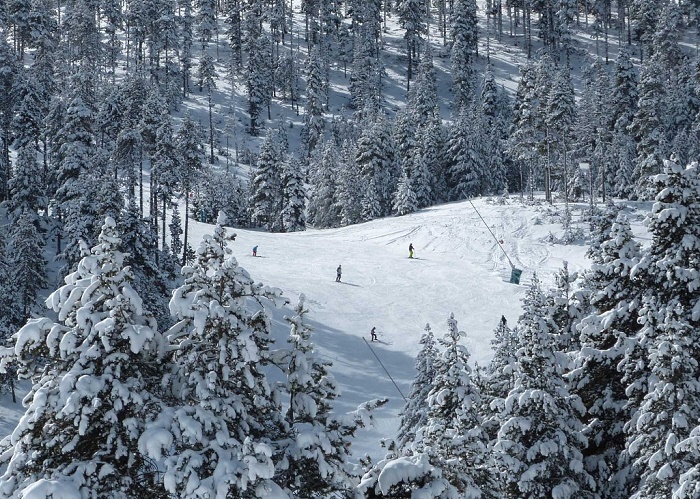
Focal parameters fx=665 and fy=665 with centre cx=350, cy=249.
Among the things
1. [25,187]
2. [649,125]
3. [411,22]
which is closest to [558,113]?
[649,125]

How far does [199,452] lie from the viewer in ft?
29.0

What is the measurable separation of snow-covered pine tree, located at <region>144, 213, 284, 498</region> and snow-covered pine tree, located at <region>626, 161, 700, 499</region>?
8.41 m

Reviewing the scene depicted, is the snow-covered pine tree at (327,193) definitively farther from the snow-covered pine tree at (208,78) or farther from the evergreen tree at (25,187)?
the evergreen tree at (25,187)

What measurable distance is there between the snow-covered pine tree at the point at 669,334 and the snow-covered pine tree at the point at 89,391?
1020 centimetres

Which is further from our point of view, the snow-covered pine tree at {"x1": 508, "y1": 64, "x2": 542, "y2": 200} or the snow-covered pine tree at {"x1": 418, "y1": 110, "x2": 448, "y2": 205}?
the snow-covered pine tree at {"x1": 418, "y1": 110, "x2": 448, "y2": 205}

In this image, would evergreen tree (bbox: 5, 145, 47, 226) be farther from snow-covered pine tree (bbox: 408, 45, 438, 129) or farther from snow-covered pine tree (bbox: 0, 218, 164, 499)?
snow-covered pine tree (bbox: 408, 45, 438, 129)

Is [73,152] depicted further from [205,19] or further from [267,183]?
[205,19]

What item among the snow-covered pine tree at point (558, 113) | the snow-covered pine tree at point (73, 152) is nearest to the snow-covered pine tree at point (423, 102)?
the snow-covered pine tree at point (558, 113)

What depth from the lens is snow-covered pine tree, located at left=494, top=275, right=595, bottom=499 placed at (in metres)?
15.1

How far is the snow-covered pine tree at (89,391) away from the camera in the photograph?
28.2 feet

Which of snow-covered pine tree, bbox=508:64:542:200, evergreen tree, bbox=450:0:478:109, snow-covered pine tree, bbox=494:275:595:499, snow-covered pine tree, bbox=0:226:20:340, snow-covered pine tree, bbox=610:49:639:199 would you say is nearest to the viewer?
snow-covered pine tree, bbox=494:275:595:499

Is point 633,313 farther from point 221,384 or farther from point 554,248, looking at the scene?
point 554,248

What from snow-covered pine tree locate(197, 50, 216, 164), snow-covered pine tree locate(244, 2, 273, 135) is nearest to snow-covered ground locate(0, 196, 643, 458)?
snow-covered pine tree locate(197, 50, 216, 164)

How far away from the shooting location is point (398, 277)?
51.2 meters
